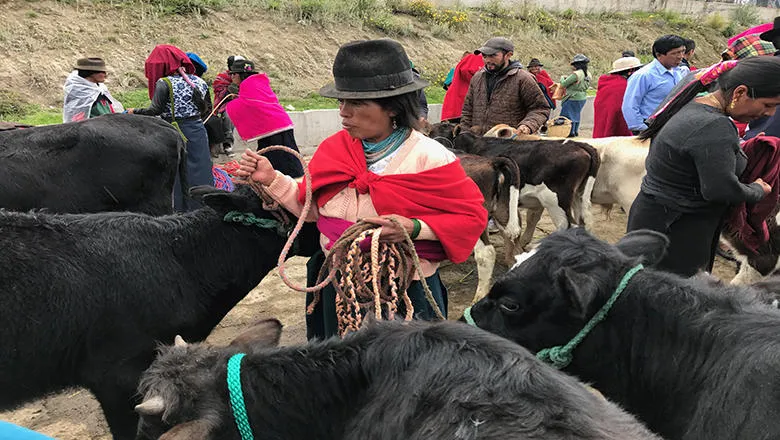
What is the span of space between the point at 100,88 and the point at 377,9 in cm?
1630

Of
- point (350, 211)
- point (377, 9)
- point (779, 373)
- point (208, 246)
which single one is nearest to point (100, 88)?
point (208, 246)

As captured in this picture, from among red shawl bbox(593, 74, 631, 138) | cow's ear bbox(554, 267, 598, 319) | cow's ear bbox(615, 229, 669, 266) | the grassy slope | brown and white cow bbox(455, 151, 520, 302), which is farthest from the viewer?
the grassy slope

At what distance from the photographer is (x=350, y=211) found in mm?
2635

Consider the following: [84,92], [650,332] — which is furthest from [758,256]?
[84,92]

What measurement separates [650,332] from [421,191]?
107 centimetres

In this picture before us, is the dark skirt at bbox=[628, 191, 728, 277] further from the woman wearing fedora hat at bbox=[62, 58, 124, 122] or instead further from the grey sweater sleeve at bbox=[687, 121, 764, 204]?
the woman wearing fedora hat at bbox=[62, 58, 124, 122]

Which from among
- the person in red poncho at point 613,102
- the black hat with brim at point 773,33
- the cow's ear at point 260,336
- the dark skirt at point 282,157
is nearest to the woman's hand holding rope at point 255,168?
the cow's ear at point 260,336

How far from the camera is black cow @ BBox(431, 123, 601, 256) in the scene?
6508 millimetres

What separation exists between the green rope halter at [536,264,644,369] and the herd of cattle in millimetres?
25

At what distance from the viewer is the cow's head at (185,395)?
1.53 meters

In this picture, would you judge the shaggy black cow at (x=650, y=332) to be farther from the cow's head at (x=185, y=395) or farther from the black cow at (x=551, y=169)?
the black cow at (x=551, y=169)

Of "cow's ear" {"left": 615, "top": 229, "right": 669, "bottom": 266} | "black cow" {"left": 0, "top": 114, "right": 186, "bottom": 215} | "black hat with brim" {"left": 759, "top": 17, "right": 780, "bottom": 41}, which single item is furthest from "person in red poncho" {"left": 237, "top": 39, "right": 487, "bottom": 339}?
"black hat with brim" {"left": 759, "top": 17, "right": 780, "bottom": 41}

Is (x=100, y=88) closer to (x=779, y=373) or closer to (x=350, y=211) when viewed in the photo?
(x=350, y=211)

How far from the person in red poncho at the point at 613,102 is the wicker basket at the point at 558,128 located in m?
0.51
